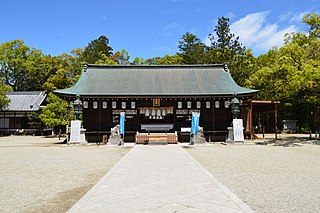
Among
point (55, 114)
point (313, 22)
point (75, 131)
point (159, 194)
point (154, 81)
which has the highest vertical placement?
point (313, 22)

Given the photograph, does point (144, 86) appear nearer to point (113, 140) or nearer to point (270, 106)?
point (113, 140)

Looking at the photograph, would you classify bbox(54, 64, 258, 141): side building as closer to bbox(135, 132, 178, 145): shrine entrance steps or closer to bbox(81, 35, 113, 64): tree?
bbox(135, 132, 178, 145): shrine entrance steps

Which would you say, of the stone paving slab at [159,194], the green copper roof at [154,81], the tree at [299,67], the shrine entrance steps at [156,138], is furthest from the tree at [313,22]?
the stone paving slab at [159,194]

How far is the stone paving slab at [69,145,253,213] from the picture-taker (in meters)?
5.01

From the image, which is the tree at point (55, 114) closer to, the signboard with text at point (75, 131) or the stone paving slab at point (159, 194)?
the signboard with text at point (75, 131)

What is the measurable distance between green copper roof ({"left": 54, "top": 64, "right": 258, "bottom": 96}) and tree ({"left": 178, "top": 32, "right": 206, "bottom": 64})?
23916 millimetres

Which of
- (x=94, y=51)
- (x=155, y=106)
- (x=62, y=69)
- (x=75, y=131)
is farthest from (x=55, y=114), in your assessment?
(x=94, y=51)

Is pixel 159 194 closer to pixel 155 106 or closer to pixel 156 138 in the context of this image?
pixel 156 138

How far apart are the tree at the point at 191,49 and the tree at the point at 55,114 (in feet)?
88.1

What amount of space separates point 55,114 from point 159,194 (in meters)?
27.5

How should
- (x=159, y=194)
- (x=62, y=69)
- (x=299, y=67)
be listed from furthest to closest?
(x=62, y=69) < (x=299, y=67) < (x=159, y=194)

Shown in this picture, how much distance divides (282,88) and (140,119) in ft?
38.8

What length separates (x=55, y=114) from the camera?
30703mm

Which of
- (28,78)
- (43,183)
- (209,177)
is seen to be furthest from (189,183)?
(28,78)
